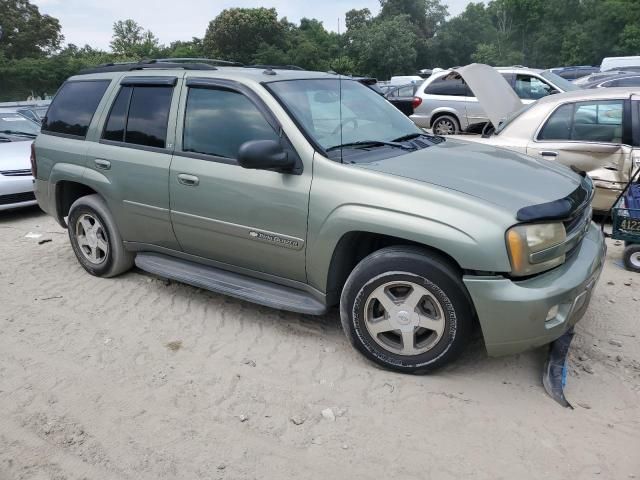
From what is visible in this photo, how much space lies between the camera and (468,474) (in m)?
2.53

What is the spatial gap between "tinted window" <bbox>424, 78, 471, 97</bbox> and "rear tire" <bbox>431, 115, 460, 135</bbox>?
1.73 ft

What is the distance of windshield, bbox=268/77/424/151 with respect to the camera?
3650 millimetres

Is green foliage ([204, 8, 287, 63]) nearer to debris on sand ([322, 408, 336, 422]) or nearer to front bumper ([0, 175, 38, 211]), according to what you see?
front bumper ([0, 175, 38, 211])

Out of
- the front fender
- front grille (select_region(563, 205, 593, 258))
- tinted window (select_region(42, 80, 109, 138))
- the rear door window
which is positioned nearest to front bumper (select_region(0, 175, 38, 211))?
tinted window (select_region(42, 80, 109, 138))

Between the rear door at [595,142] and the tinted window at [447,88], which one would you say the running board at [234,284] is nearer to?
Answer: the rear door at [595,142]

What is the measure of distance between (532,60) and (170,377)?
71.6 m

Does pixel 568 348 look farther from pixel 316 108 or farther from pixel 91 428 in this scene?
pixel 91 428

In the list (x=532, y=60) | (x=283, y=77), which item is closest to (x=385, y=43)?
(x=532, y=60)

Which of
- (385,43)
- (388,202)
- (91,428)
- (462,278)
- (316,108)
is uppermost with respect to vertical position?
(385,43)

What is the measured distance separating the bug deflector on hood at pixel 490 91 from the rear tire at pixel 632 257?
239 cm

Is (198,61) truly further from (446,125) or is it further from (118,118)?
(446,125)

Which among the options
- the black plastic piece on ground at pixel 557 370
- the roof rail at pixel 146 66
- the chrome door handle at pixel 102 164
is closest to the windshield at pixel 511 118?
the black plastic piece on ground at pixel 557 370

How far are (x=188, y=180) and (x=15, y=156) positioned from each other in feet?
16.8

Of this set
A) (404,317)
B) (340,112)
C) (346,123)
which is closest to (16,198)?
(346,123)
